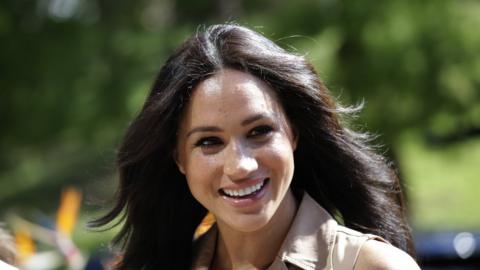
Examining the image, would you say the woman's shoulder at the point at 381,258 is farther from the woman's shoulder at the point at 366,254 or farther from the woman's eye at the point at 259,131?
the woman's eye at the point at 259,131

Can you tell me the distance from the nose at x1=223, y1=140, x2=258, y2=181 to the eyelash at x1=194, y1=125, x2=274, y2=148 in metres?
0.04

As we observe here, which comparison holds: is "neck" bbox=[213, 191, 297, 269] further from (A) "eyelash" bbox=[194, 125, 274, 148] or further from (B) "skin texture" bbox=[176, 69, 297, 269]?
(A) "eyelash" bbox=[194, 125, 274, 148]

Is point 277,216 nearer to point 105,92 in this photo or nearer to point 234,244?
point 234,244

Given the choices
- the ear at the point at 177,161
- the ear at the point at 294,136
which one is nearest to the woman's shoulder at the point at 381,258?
the ear at the point at 294,136

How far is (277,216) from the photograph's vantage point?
2750 mm

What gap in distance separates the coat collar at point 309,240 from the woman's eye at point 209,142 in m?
0.31

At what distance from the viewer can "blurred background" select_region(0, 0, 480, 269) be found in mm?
8398

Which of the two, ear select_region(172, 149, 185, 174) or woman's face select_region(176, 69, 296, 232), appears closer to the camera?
woman's face select_region(176, 69, 296, 232)

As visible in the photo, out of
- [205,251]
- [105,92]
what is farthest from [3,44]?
[205,251]

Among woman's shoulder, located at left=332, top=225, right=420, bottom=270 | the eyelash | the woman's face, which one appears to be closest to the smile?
the woman's face

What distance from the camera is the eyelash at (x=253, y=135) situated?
259cm

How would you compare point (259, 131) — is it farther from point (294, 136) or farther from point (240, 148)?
point (294, 136)

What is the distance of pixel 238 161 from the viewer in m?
2.57

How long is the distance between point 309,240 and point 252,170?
267mm
